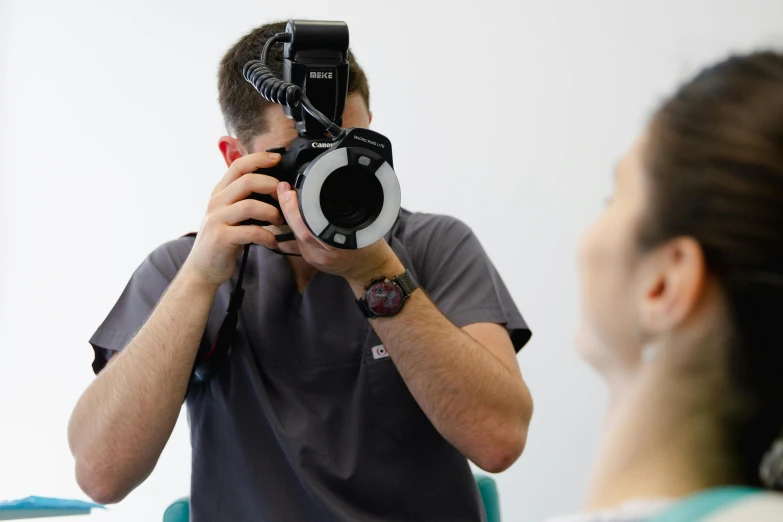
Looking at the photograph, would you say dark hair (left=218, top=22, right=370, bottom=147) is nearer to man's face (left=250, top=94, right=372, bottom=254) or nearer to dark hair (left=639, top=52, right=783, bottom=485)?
man's face (left=250, top=94, right=372, bottom=254)

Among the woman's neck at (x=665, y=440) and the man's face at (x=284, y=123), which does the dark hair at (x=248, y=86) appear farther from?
the woman's neck at (x=665, y=440)

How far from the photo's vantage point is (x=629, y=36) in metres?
1.87

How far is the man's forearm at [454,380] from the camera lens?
42.2 inches

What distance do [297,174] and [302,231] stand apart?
8 centimetres

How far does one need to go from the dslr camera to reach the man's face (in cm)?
9

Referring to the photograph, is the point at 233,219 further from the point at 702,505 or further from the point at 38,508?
the point at 702,505

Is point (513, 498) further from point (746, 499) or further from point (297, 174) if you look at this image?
point (746, 499)

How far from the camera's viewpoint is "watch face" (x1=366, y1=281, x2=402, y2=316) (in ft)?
3.50

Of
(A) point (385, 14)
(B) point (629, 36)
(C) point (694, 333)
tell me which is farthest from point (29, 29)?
(C) point (694, 333)

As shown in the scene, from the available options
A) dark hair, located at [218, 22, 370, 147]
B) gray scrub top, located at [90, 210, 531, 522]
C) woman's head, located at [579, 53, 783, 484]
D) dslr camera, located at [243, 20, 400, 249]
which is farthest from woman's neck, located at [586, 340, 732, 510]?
dark hair, located at [218, 22, 370, 147]

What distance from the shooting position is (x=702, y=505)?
0.49m

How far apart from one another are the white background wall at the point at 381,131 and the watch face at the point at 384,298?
2.90ft

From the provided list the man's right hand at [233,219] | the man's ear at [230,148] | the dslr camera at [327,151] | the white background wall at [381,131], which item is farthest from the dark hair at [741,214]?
the white background wall at [381,131]

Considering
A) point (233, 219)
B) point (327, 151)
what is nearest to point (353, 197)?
point (327, 151)
